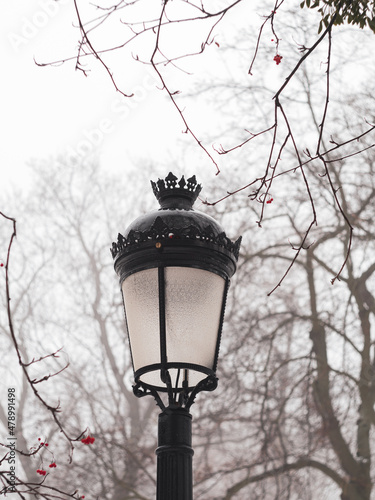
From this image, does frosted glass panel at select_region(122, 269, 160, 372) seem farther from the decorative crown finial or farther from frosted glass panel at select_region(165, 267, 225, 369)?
the decorative crown finial

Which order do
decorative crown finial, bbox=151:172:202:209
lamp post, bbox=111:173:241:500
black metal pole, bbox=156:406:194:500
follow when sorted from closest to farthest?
black metal pole, bbox=156:406:194:500, lamp post, bbox=111:173:241:500, decorative crown finial, bbox=151:172:202:209

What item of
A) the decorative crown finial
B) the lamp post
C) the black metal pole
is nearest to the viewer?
the black metal pole

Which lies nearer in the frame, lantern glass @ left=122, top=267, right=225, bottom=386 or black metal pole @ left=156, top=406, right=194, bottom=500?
black metal pole @ left=156, top=406, right=194, bottom=500

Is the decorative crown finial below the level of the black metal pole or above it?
above

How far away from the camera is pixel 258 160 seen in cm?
1156

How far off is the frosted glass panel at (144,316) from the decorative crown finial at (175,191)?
456 mm

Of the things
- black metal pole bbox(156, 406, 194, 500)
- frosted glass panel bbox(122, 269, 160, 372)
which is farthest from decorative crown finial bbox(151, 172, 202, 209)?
black metal pole bbox(156, 406, 194, 500)

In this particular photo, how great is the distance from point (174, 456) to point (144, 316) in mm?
513

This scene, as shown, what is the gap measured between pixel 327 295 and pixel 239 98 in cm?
386

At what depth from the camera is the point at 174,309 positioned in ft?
7.70

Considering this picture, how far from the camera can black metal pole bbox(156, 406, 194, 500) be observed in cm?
214

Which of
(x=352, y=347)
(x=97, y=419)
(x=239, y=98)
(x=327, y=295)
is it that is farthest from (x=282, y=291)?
(x=97, y=419)

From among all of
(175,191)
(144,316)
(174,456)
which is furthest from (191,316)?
(175,191)

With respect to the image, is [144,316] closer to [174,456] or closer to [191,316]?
[191,316]
